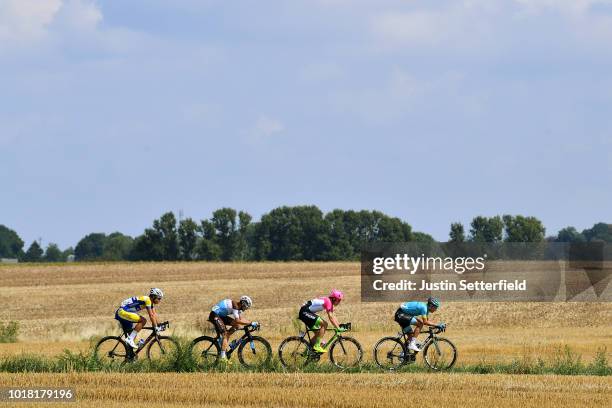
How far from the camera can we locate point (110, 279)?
7019 centimetres

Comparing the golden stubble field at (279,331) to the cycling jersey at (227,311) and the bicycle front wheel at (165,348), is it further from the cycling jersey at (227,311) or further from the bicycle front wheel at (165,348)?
the cycling jersey at (227,311)

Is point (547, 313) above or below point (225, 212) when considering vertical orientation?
below

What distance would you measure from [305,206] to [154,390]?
4508 inches

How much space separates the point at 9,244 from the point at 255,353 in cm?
17486

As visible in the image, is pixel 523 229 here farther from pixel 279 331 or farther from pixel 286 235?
pixel 279 331

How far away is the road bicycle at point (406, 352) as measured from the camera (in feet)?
72.7

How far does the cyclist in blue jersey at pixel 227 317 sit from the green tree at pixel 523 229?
92.2 metres

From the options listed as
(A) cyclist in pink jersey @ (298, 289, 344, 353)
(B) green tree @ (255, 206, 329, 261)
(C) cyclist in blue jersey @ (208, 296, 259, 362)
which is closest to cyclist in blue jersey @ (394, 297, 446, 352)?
(A) cyclist in pink jersey @ (298, 289, 344, 353)

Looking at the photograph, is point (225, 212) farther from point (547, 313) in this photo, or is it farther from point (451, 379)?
point (451, 379)

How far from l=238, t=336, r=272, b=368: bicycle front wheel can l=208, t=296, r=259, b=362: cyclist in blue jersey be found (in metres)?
0.34

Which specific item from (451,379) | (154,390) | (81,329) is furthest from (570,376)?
(81,329)

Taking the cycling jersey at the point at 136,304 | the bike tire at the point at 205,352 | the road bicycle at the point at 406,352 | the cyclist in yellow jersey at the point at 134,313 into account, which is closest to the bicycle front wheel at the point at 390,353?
the road bicycle at the point at 406,352

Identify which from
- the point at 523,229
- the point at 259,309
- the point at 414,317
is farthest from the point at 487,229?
the point at 414,317

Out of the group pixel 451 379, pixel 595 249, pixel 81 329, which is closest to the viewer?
pixel 451 379
